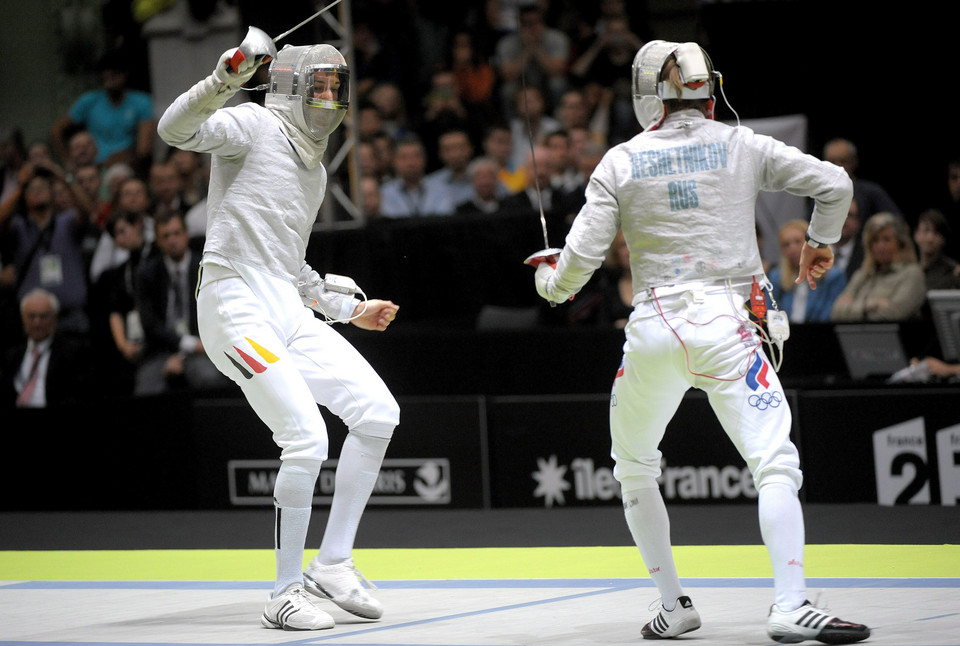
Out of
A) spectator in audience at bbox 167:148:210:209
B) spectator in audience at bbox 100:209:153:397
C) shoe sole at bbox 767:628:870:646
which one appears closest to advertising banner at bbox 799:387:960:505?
shoe sole at bbox 767:628:870:646

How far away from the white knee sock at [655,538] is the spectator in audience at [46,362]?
5253 millimetres

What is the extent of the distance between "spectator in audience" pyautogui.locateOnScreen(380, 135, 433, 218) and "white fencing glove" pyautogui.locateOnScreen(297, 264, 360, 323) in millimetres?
4376

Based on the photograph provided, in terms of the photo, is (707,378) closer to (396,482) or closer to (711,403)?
(711,403)

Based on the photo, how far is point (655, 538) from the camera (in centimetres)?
345

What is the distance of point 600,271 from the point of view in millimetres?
7574

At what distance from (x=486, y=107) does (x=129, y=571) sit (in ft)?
15.0

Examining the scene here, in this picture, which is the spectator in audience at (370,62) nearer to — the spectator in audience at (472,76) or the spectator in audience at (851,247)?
the spectator in audience at (472,76)

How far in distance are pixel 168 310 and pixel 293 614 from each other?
191 inches

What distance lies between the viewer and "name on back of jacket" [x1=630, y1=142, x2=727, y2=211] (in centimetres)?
339

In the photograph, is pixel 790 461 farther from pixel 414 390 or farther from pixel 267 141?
pixel 414 390

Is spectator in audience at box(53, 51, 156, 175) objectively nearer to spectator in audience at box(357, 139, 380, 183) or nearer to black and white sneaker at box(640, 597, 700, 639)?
spectator in audience at box(357, 139, 380, 183)

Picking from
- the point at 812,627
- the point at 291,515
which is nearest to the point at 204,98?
the point at 291,515

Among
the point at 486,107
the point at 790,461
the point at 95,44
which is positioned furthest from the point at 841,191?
the point at 95,44

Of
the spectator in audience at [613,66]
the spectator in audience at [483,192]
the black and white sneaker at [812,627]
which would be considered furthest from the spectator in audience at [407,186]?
the black and white sneaker at [812,627]
